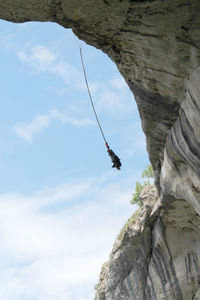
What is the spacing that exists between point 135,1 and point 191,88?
111 inches

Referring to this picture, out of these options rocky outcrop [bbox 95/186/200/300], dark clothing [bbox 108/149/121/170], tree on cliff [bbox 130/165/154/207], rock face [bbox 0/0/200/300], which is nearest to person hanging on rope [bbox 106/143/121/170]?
dark clothing [bbox 108/149/121/170]

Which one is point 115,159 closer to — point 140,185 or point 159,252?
point 159,252

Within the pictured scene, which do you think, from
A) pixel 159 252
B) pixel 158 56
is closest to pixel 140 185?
pixel 159 252

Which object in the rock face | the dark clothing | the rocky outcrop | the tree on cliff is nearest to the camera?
the rock face

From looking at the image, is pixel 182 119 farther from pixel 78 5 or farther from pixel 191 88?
pixel 78 5

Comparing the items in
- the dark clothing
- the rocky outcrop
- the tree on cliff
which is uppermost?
the tree on cliff

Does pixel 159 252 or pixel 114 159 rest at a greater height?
pixel 114 159

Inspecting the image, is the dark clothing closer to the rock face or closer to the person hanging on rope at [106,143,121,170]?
the person hanging on rope at [106,143,121,170]

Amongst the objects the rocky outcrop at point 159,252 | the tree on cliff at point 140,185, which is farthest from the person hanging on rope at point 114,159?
the tree on cliff at point 140,185

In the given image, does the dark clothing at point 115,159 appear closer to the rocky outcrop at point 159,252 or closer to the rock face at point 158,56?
the rock face at point 158,56

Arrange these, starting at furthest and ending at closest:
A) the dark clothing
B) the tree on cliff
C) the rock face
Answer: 1. the tree on cliff
2. the dark clothing
3. the rock face


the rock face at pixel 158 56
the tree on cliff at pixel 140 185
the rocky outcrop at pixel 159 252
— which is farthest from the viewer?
the tree on cliff at pixel 140 185

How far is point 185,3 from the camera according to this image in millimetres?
7980

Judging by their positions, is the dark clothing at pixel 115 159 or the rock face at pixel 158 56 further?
the dark clothing at pixel 115 159
